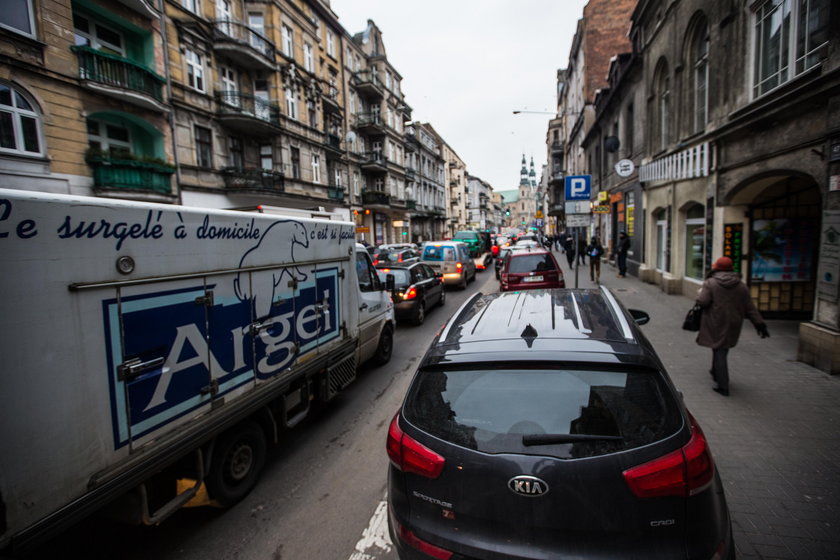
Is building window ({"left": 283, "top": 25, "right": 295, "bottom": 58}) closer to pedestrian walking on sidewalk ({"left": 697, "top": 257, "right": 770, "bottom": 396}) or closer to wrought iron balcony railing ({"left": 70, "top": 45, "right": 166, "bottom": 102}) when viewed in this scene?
wrought iron balcony railing ({"left": 70, "top": 45, "right": 166, "bottom": 102})

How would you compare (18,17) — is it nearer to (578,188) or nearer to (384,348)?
(384,348)

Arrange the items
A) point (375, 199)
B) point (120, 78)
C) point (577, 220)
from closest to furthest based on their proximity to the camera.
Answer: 1. point (577, 220)
2. point (120, 78)
3. point (375, 199)

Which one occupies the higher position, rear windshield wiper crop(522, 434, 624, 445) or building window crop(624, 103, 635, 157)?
building window crop(624, 103, 635, 157)

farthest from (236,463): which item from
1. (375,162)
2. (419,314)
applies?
(375,162)

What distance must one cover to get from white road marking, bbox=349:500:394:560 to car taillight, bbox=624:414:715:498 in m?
1.92

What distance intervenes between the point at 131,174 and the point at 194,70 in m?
6.65

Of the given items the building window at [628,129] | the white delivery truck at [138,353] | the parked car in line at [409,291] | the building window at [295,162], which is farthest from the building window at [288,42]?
the white delivery truck at [138,353]

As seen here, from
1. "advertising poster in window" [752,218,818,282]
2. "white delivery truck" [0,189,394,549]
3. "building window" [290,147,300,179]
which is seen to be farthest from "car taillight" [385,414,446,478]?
"building window" [290,147,300,179]

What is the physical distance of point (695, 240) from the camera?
11.6 meters

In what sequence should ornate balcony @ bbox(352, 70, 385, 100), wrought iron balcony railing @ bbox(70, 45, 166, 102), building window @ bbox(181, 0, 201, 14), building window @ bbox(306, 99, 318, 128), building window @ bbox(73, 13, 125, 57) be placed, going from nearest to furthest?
wrought iron balcony railing @ bbox(70, 45, 166, 102) < building window @ bbox(73, 13, 125, 57) < building window @ bbox(181, 0, 201, 14) < building window @ bbox(306, 99, 318, 128) < ornate balcony @ bbox(352, 70, 385, 100)

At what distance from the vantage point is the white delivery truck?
201 centimetres

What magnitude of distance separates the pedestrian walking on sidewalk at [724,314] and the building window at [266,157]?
22.2 metres

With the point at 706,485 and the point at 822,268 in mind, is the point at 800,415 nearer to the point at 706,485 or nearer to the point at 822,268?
the point at 822,268

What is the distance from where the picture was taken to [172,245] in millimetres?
2859
